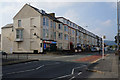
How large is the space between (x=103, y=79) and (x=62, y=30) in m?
41.3

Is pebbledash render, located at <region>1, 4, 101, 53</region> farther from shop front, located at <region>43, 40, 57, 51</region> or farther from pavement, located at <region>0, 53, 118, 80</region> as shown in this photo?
pavement, located at <region>0, 53, 118, 80</region>

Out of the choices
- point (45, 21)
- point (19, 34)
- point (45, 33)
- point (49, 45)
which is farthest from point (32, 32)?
point (49, 45)

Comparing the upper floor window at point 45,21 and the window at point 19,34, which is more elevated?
the upper floor window at point 45,21

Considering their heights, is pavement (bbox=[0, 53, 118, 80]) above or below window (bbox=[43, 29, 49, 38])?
below

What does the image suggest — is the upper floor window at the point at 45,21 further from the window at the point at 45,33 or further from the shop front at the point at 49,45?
the shop front at the point at 49,45

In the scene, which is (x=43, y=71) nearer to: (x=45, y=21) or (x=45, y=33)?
(x=45, y=33)

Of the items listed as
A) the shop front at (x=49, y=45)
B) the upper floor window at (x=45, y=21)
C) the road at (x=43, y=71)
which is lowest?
the road at (x=43, y=71)

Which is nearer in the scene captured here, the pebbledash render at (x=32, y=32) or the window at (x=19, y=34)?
the pebbledash render at (x=32, y=32)

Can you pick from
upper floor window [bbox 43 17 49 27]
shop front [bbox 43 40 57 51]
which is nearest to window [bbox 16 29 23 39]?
upper floor window [bbox 43 17 49 27]

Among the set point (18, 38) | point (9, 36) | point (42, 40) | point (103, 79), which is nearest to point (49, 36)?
point (42, 40)

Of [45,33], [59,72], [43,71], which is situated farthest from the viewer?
[45,33]

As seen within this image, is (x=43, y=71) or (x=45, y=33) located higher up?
(x=45, y=33)

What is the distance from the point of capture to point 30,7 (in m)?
38.3

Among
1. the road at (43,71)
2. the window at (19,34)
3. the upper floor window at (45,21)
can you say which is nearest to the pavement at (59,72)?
the road at (43,71)
